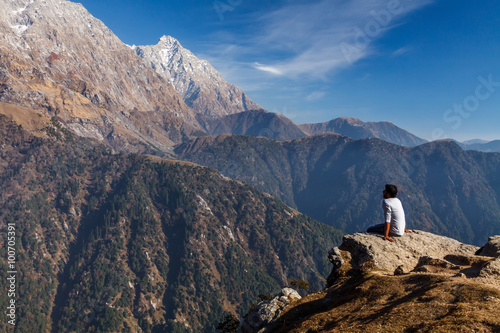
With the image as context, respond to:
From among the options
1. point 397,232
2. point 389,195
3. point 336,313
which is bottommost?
point 336,313

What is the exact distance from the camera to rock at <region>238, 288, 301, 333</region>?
1060 inches

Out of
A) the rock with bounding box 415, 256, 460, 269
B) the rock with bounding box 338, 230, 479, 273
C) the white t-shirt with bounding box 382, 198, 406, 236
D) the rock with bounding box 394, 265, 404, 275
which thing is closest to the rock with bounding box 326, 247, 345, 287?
the rock with bounding box 338, 230, 479, 273

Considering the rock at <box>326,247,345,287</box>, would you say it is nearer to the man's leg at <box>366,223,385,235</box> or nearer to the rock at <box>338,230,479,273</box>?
the rock at <box>338,230,479,273</box>

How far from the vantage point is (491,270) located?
58.6 feet

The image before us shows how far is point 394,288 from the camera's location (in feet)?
60.7

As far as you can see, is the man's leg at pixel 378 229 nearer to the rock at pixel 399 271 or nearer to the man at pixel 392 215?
the man at pixel 392 215

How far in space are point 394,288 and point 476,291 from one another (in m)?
Result: 4.80

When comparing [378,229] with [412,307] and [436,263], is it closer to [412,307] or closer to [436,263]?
[436,263]

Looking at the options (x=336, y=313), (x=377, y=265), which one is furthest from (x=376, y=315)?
(x=377, y=265)

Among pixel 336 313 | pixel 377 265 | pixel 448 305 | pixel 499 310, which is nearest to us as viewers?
pixel 499 310

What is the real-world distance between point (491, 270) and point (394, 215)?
7.63m

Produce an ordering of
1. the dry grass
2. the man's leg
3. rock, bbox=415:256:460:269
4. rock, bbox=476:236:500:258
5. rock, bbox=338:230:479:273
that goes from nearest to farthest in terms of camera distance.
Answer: the dry grass, rock, bbox=415:256:460:269, rock, bbox=476:236:500:258, rock, bbox=338:230:479:273, the man's leg

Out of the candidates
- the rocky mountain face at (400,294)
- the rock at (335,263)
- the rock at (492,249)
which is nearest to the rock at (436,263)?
the rocky mountain face at (400,294)

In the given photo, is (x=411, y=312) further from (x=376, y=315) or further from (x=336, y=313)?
(x=336, y=313)
